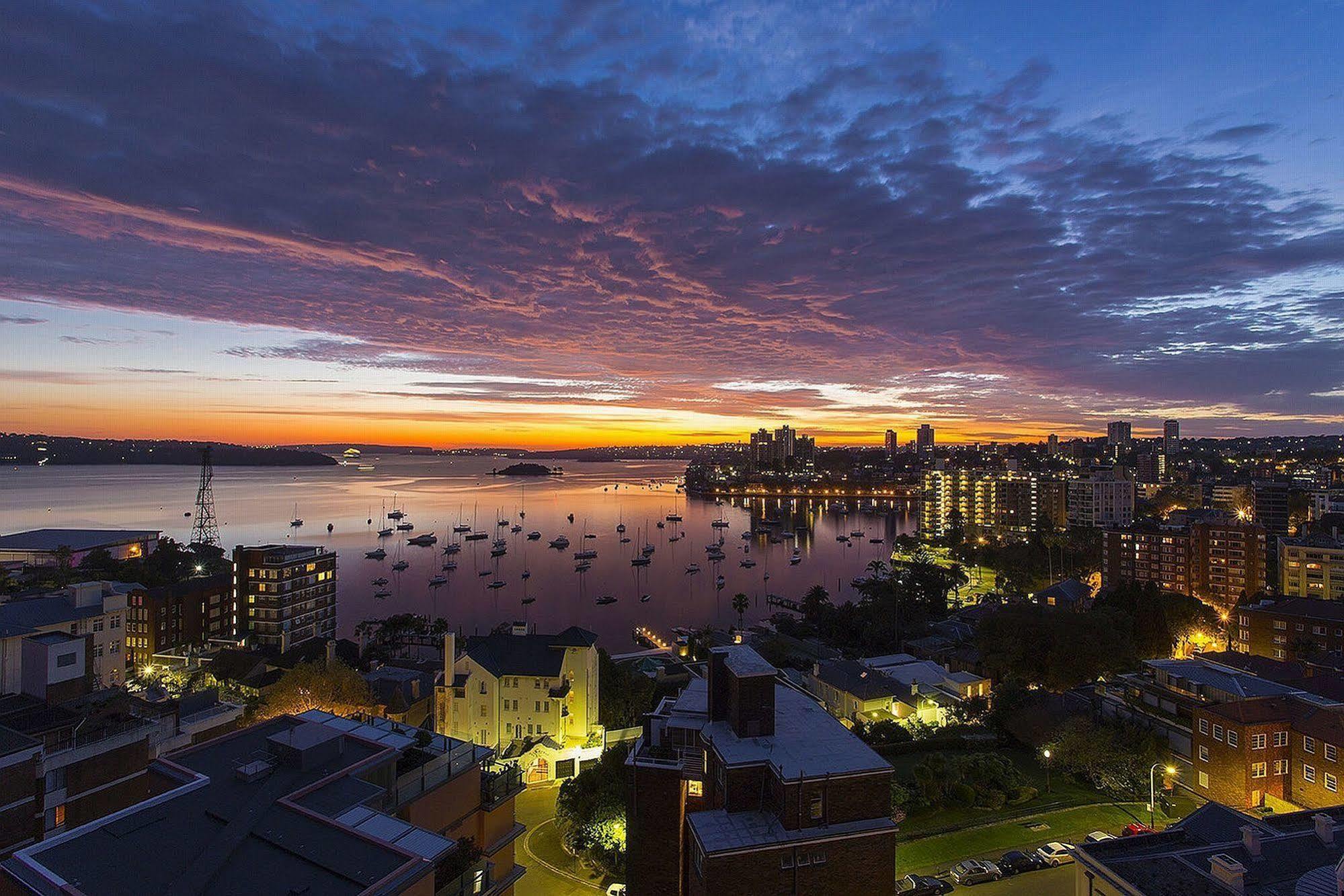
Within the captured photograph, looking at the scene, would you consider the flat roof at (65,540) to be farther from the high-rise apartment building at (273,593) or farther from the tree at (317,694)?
the tree at (317,694)

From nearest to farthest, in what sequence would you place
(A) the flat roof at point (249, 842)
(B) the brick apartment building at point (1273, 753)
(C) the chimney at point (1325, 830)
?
(A) the flat roof at point (249, 842)
(C) the chimney at point (1325, 830)
(B) the brick apartment building at point (1273, 753)

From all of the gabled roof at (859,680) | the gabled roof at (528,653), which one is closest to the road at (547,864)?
the gabled roof at (528,653)

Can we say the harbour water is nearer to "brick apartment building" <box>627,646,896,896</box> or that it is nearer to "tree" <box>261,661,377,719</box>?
"tree" <box>261,661,377,719</box>

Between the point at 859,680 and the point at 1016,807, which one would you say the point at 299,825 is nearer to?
the point at 1016,807

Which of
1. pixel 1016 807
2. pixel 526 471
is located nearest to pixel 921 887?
pixel 1016 807

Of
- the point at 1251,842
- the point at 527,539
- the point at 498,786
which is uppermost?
the point at 1251,842

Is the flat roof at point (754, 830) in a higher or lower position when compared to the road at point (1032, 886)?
higher

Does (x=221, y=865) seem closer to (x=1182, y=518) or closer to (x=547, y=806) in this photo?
(x=547, y=806)
